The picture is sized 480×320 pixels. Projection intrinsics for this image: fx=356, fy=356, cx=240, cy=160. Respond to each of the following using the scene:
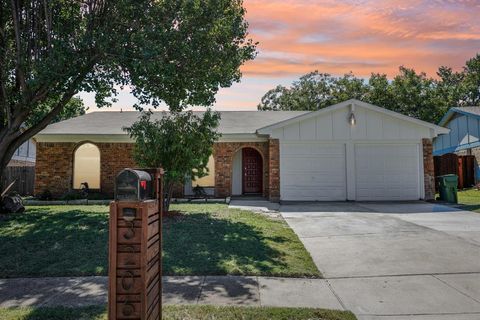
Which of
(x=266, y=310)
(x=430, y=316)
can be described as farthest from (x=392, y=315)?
(x=266, y=310)

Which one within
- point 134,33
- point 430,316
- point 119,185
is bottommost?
point 430,316

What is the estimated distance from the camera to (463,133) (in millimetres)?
24344

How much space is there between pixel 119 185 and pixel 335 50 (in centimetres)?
784

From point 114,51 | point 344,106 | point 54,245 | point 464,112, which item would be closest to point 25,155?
point 114,51

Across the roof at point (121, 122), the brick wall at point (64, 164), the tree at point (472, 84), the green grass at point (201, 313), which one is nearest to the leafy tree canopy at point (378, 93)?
the tree at point (472, 84)

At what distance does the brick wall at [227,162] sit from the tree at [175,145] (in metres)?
5.62

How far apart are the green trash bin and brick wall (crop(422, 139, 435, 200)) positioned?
423 mm

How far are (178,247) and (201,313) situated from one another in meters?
2.92

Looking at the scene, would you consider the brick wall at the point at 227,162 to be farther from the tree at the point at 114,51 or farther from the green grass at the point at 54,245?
the green grass at the point at 54,245

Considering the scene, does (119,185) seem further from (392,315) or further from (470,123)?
(470,123)

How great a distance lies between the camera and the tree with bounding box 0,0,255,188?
961 centimetres

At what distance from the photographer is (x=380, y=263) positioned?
18.6 ft

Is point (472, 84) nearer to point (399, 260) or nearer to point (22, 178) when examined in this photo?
point (399, 260)

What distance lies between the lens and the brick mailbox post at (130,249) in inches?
105
